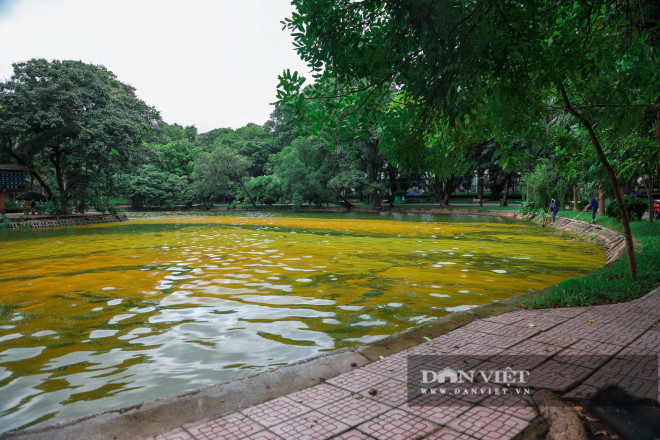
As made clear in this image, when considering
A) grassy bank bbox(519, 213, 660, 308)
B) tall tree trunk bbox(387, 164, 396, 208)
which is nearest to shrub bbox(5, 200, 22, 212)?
tall tree trunk bbox(387, 164, 396, 208)

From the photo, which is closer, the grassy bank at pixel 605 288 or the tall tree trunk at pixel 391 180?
the grassy bank at pixel 605 288

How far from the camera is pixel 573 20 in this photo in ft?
17.9

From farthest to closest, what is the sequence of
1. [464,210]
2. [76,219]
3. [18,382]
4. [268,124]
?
[268,124] → [464,210] → [76,219] → [18,382]

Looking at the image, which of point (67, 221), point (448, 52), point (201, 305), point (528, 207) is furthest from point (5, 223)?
point (528, 207)

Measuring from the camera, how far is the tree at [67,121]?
81.8 ft

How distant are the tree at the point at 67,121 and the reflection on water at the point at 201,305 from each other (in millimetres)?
14553

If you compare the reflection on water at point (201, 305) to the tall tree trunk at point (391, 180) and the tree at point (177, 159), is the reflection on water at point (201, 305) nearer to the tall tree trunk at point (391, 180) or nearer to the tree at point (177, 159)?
the tall tree trunk at point (391, 180)

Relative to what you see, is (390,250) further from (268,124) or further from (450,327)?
(268,124)

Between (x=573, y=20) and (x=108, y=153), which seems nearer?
(x=573, y=20)

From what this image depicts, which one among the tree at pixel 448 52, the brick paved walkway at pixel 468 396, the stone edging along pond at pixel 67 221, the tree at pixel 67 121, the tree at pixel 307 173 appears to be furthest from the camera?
the tree at pixel 307 173

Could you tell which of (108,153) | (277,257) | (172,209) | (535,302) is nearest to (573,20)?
(535,302)

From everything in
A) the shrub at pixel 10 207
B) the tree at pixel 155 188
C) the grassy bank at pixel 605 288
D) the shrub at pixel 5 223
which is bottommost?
the shrub at pixel 5 223

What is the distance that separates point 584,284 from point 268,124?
2921 inches

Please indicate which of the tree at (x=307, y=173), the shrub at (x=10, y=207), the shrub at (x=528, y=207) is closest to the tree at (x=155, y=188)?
the shrub at (x=10, y=207)
